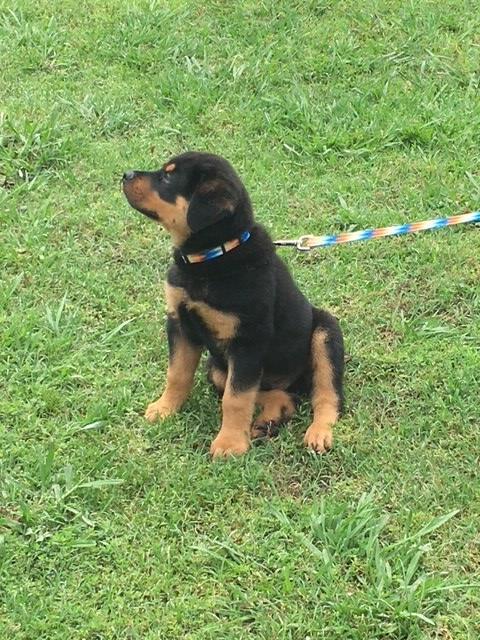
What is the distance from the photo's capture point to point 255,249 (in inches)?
162

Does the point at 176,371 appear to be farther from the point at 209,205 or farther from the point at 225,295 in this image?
the point at 209,205

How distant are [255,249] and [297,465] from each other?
3.25 feet

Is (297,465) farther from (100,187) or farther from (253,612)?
(100,187)

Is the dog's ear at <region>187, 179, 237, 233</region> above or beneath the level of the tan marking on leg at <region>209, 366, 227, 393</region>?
above

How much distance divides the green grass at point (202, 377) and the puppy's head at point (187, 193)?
0.97 meters

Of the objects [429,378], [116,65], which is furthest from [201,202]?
[116,65]

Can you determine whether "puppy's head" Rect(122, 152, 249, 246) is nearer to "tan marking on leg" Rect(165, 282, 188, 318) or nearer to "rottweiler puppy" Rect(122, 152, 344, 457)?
"rottweiler puppy" Rect(122, 152, 344, 457)

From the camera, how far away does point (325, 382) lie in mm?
4375

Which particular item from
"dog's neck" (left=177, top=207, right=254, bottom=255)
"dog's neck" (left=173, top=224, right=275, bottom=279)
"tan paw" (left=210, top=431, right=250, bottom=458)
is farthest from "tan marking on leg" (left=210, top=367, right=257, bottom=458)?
"dog's neck" (left=177, top=207, right=254, bottom=255)

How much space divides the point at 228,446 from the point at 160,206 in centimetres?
110

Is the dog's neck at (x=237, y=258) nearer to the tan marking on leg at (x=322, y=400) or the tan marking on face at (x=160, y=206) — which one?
the tan marking on face at (x=160, y=206)

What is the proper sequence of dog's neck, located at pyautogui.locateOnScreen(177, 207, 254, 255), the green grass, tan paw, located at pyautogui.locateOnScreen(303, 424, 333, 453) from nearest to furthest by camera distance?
the green grass, dog's neck, located at pyautogui.locateOnScreen(177, 207, 254, 255), tan paw, located at pyautogui.locateOnScreen(303, 424, 333, 453)

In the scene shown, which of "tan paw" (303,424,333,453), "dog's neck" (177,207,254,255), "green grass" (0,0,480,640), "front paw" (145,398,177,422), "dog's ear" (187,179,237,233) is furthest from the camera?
"front paw" (145,398,177,422)

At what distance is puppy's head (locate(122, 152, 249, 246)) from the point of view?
3902mm
